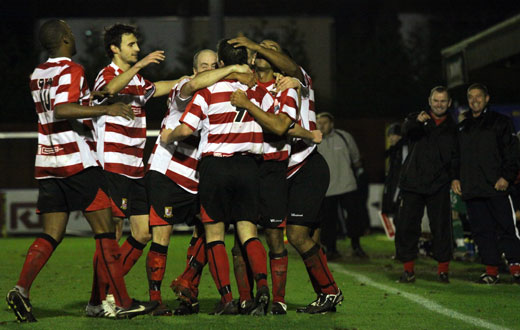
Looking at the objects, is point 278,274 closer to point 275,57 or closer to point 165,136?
point 165,136

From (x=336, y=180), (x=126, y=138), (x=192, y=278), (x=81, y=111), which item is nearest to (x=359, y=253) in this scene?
(x=336, y=180)

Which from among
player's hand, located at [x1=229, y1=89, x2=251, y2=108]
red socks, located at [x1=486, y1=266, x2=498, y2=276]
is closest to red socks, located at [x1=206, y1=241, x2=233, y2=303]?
player's hand, located at [x1=229, y1=89, x2=251, y2=108]

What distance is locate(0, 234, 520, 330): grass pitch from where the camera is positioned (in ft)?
25.2

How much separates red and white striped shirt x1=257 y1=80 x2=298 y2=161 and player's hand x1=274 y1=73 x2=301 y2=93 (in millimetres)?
47

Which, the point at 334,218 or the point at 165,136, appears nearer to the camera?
the point at 165,136

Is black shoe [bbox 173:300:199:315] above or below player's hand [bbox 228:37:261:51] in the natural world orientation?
below

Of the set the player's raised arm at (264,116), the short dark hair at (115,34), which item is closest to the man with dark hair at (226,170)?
the player's raised arm at (264,116)

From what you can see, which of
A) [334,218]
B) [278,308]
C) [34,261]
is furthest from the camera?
[334,218]

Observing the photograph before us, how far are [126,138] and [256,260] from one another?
1.41 m

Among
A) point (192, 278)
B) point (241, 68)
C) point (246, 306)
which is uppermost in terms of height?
point (241, 68)

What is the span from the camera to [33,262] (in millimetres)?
7625

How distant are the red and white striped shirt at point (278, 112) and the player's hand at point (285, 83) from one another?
5 cm

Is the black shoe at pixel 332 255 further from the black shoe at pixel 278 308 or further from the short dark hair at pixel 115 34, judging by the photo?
the short dark hair at pixel 115 34

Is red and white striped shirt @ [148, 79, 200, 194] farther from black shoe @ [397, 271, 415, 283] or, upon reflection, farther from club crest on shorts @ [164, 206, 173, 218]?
black shoe @ [397, 271, 415, 283]
